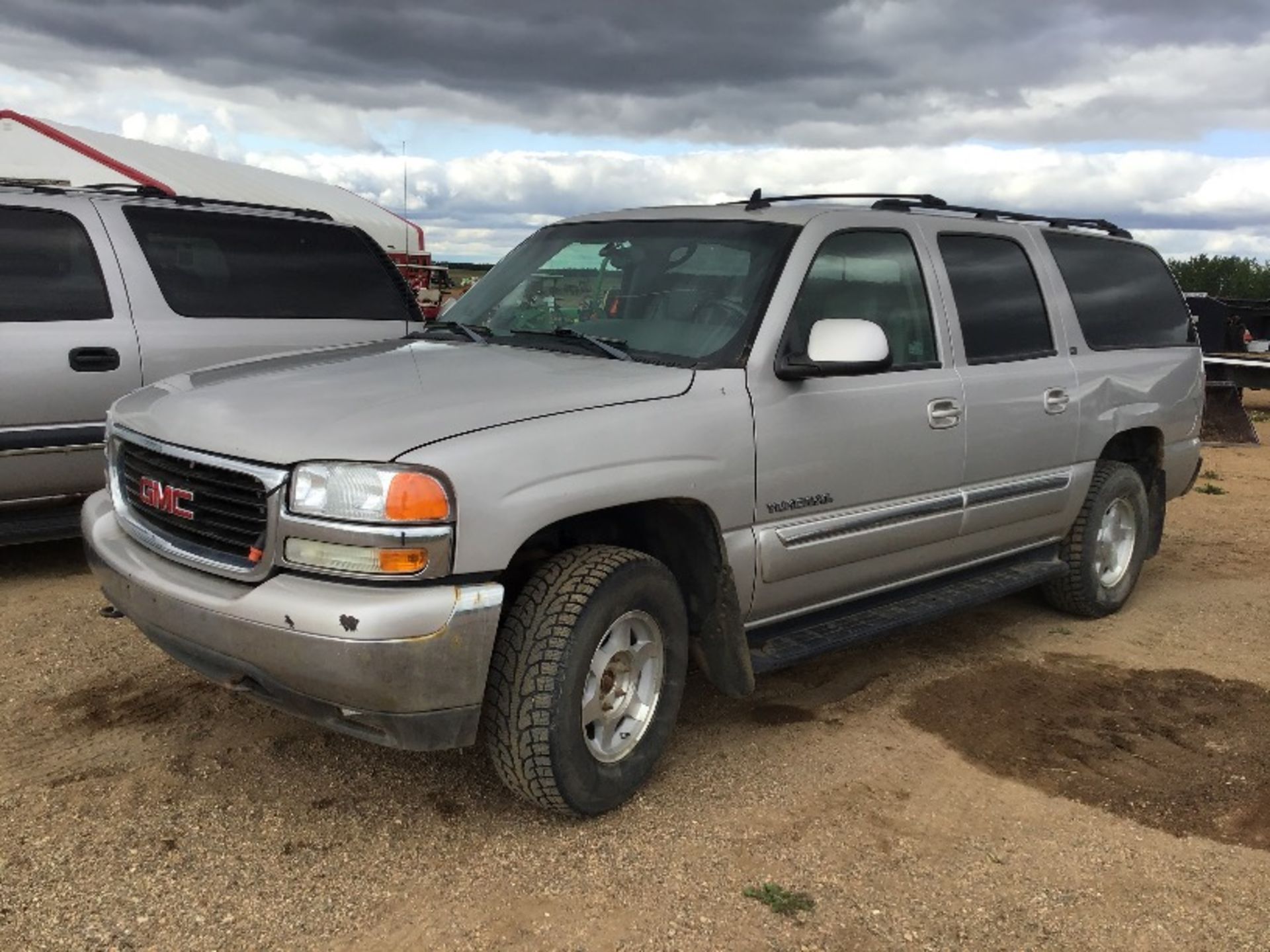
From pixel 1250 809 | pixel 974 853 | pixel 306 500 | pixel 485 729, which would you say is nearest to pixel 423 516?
pixel 306 500

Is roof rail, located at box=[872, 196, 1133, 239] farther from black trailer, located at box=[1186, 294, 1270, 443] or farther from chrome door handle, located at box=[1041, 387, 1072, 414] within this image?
black trailer, located at box=[1186, 294, 1270, 443]

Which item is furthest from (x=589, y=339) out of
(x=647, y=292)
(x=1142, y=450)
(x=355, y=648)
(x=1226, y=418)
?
(x=1226, y=418)

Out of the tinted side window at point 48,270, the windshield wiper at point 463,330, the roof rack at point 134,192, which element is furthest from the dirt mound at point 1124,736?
the roof rack at point 134,192

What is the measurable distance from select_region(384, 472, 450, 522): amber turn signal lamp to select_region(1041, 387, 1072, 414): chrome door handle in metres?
3.08

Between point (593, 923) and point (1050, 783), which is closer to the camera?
point (593, 923)

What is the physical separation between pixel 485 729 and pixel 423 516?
2.34 feet

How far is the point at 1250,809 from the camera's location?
12.0 ft

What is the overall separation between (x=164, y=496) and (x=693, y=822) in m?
1.82

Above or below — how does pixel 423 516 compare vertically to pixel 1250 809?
above

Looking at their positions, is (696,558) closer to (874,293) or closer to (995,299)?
(874,293)

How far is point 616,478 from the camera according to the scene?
10.6 ft

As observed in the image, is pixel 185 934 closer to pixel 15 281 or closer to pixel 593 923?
pixel 593 923

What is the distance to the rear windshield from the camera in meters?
5.95

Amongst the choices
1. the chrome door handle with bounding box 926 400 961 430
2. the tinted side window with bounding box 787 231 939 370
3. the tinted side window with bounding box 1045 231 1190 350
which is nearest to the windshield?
the tinted side window with bounding box 787 231 939 370
